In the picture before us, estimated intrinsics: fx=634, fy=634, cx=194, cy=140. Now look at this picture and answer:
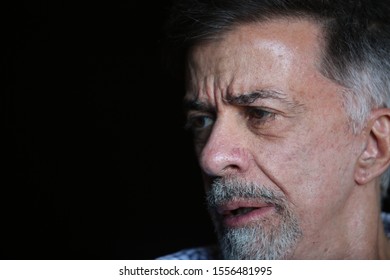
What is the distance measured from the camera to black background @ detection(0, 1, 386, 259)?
248cm

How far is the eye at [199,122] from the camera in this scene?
69.4 inches

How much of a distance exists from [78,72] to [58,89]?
0.10m

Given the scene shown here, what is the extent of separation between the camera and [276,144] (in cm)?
164

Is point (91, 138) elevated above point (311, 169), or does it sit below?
above

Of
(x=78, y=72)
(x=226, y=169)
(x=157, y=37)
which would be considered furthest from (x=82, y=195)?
(x=226, y=169)

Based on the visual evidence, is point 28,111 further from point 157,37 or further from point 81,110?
point 157,37

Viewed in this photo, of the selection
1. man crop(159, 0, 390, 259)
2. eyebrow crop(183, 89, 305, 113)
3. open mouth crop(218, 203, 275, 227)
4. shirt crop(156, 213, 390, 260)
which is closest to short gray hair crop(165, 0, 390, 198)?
man crop(159, 0, 390, 259)

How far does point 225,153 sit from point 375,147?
1.38ft

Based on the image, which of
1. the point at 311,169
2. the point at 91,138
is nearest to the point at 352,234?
the point at 311,169

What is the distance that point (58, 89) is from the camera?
2498 mm

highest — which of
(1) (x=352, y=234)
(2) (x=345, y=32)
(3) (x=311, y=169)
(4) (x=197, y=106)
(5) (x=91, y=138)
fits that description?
(5) (x=91, y=138)

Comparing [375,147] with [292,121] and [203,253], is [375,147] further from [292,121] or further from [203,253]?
[203,253]

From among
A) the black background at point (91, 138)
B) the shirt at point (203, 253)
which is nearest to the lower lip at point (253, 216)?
the shirt at point (203, 253)
